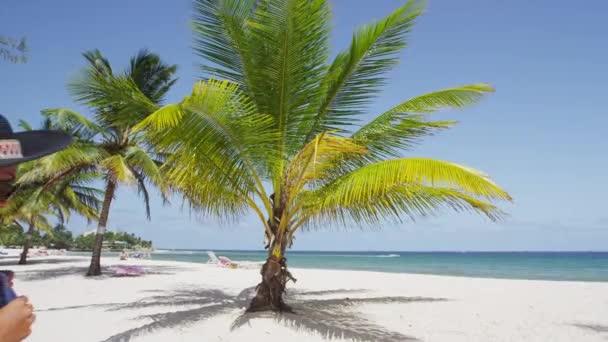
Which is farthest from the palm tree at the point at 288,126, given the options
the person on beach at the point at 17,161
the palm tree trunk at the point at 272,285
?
the person on beach at the point at 17,161

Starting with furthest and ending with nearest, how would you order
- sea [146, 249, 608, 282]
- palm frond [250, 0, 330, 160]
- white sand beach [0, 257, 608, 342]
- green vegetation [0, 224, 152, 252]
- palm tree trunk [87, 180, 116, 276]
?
green vegetation [0, 224, 152, 252]
sea [146, 249, 608, 282]
palm tree trunk [87, 180, 116, 276]
palm frond [250, 0, 330, 160]
white sand beach [0, 257, 608, 342]

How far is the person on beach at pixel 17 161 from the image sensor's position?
3.37 ft

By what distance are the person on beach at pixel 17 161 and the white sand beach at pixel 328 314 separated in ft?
15.1

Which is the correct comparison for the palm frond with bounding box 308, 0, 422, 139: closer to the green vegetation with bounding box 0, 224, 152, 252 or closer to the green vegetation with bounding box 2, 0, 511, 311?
the green vegetation with bounding box 2, 0, 511, 311

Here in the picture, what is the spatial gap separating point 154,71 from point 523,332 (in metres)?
12.2

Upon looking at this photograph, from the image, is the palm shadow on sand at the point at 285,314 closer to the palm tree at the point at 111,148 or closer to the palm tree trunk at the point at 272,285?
the palm tree trunk at the point at 272,285

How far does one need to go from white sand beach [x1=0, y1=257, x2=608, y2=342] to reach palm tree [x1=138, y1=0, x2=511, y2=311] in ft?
3.64

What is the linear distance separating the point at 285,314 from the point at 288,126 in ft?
10.1

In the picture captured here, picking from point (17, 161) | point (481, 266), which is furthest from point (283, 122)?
point (481, 266)

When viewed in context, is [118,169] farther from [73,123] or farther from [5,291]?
[5,291]

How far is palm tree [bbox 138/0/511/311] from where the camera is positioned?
6.18 metres

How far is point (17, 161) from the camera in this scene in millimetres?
1105

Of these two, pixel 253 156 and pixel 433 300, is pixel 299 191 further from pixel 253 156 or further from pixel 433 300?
pixel 433 300

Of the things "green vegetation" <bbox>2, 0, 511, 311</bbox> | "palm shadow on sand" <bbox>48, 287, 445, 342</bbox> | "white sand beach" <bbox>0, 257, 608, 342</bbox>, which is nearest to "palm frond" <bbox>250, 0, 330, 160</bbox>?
"green vegetation" <bbox>2, 0, 511, 311</bbox>
